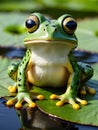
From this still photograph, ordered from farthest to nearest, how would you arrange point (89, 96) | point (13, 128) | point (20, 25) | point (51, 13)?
point (51, 13) → point (20, 25) → point (89, 96) → point (13, 128)

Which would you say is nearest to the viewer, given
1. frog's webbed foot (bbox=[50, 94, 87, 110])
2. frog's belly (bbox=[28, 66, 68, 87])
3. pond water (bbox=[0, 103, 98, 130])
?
pond water (bbox=[0, 103, 98, 130])

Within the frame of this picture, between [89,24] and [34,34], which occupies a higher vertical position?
[34,34]

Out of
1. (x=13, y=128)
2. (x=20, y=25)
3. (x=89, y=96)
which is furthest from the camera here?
(x=20, y=25)

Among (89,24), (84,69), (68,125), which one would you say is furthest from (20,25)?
(68,125)

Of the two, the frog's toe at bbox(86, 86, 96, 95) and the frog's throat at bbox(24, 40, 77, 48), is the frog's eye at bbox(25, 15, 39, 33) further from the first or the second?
the frog's toe at bbox(86, 86, 96, 95)

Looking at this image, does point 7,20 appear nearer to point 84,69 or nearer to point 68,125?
point 84,69

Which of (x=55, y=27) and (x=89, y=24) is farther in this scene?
(x=89, y=24)

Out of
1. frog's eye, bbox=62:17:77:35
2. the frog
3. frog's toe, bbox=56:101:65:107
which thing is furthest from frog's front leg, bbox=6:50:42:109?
frog's eye, bbox=62:17:77:35

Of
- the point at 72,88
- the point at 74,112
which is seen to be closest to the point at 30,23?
the point at 72,88
